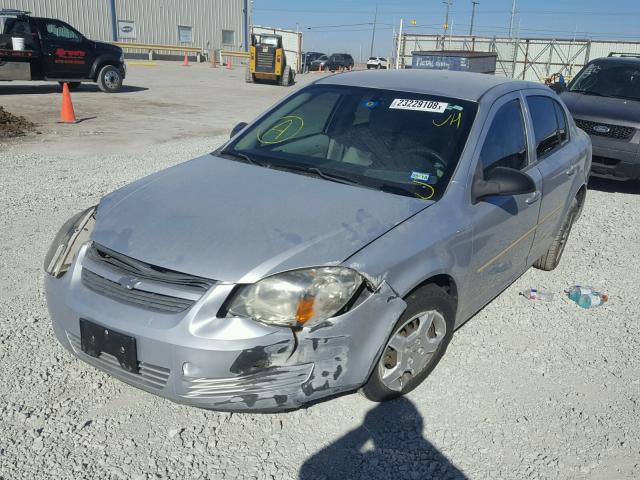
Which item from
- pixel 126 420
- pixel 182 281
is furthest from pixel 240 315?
pixel 126 420

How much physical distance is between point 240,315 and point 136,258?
556 mm

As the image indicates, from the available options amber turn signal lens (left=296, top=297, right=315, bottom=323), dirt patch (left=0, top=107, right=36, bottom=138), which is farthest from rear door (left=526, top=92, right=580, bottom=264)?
dirt patch (left=0, top=107, right=36, bottom=138)

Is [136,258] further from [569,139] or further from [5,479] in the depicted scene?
[569,139]

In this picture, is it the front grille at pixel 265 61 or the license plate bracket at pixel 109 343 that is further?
the front grille at pixel 265 61

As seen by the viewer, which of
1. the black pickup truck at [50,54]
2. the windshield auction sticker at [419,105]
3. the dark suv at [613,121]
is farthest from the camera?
the black pickup truck at [50,54]

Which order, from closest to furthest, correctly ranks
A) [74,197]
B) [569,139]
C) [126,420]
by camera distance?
[126,420]
[569,139]
[74,197]

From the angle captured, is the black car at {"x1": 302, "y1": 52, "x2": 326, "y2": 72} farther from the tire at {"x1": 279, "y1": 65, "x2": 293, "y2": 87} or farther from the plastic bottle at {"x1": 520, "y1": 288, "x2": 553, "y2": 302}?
the plastic bottle at {"x1": 520, "y1": 288, "x2": 553, "y2": 302}

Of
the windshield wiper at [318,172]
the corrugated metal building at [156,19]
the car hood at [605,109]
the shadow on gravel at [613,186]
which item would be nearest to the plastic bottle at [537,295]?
the windshield wiper at [318,172]

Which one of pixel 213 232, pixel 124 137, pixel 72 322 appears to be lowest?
pixel 124 137

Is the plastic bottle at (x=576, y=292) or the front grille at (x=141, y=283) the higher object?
the front grille at (x=141, y=283)

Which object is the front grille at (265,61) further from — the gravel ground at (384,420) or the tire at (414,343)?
the tire at (414,343)

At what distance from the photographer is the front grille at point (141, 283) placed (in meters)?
2.46

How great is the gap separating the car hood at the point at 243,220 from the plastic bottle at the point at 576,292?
7.13 ft

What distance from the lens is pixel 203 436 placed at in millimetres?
2777
